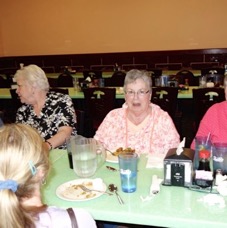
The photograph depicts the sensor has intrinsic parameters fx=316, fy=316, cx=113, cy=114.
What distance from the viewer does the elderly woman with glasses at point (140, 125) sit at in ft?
7.23

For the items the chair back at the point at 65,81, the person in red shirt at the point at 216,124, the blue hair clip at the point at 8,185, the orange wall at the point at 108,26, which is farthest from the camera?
the orange wall at the point at 108,26

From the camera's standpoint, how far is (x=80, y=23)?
922 cm

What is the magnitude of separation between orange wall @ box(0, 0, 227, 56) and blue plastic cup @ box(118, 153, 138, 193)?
7.77 meters

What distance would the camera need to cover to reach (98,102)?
13.0 feet

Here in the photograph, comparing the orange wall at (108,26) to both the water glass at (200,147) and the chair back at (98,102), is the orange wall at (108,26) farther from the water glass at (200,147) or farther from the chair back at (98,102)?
the water glass at (200,147)

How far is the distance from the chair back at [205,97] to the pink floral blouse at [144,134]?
1.39m

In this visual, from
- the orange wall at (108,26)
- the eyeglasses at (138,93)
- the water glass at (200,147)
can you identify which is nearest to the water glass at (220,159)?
the water glass at (200,147)

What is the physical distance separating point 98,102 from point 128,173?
100 inches

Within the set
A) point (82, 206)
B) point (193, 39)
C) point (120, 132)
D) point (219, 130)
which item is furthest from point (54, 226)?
point (193, 39)

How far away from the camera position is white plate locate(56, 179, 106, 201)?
145 cm

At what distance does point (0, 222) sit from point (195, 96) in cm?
299

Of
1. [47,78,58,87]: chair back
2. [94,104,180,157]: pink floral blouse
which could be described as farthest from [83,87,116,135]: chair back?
[47,78,58,87]: chair back

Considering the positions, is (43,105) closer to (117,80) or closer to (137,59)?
(117,80)

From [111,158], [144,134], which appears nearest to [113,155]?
[111,158]
